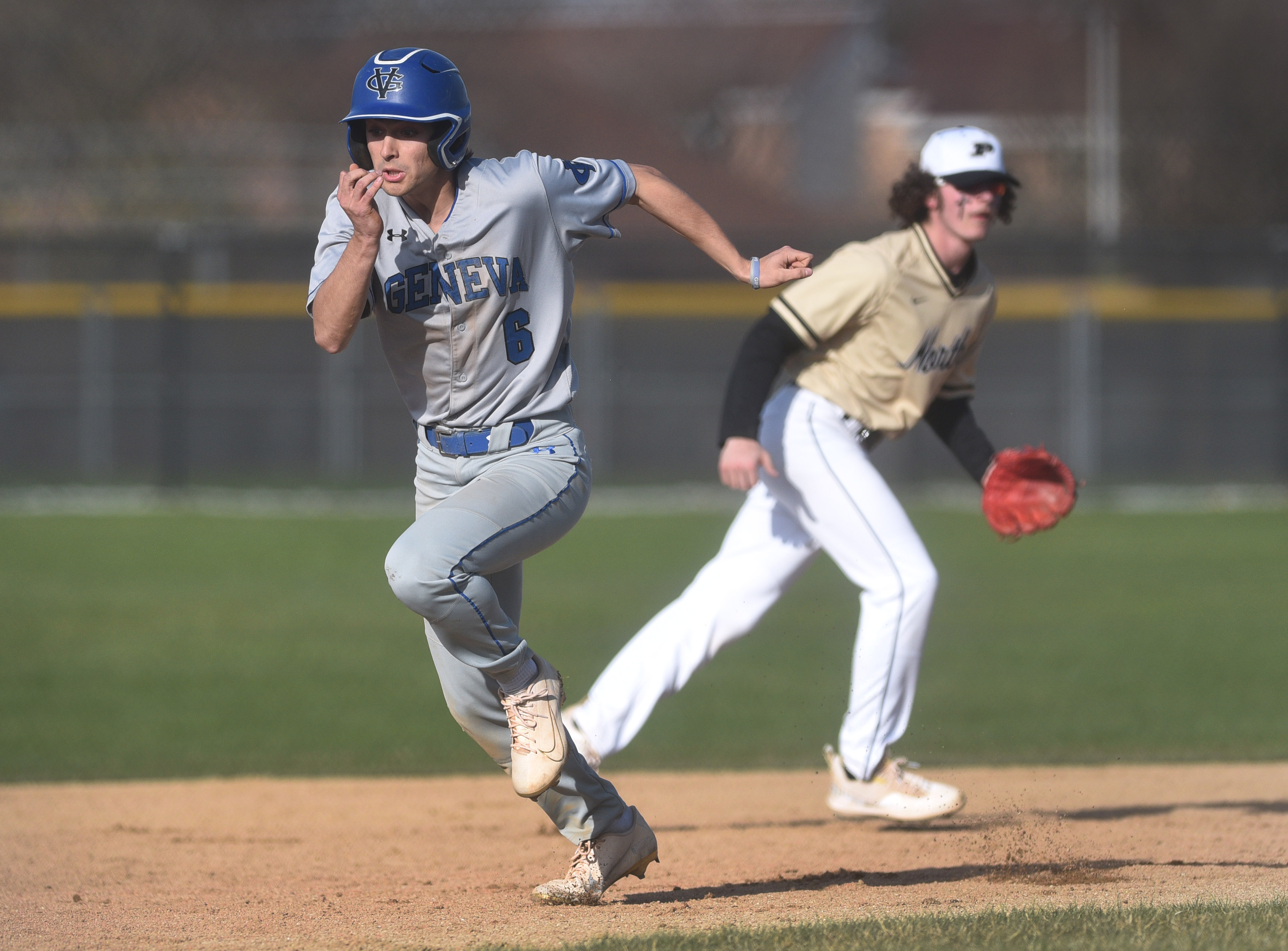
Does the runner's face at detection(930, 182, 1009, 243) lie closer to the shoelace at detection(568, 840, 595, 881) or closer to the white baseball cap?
the white baseball cap

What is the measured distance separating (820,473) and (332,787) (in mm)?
2188

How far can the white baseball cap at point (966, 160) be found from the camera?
13.5ft

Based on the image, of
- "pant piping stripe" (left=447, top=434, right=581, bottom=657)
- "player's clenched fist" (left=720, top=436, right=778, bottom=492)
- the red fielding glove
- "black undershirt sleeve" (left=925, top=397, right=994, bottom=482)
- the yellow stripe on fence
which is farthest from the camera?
the yellow stripe on fence

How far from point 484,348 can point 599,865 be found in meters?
1.12

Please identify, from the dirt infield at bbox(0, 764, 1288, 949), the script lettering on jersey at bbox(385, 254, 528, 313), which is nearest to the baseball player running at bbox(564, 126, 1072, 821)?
the dirt infield at bbox(0, 764, 1288, 949)

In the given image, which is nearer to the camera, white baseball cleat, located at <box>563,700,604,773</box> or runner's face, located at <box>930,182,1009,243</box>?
white baseball cleat, located at <box>563,700,604,773</box>

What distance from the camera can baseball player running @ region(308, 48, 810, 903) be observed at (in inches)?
116

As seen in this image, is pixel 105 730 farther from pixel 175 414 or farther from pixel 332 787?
pixel 175 414

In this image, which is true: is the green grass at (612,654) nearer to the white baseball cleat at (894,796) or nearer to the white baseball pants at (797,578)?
the white baseball cleat at (894,796)

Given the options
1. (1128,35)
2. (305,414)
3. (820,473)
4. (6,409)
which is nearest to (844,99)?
(1128,35)

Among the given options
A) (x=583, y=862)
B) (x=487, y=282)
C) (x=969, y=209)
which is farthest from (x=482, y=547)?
(x=969, y=209)

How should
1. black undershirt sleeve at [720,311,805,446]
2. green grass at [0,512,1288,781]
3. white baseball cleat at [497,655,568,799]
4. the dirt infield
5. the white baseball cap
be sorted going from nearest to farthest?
1. white baseball cleat at [497,655,568,799]
2. the dirt infield
3. black undershirt sleeve at [720,311,805,446]
4. the white baseball cap
5. green grass at [0,512,1288,781]

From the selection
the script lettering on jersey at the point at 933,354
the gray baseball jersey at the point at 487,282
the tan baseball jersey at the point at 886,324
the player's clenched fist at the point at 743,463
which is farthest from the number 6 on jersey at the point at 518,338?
the script lettering on jersey at the point at 933,354

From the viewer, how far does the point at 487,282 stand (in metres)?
3.11
